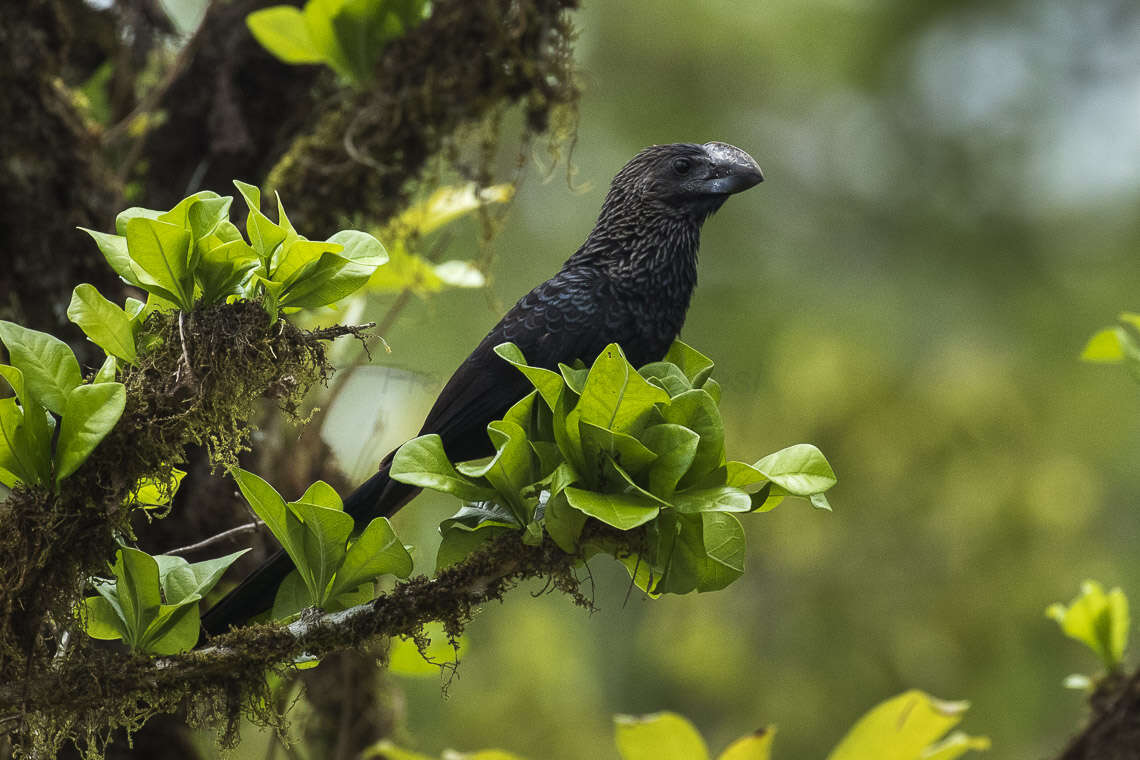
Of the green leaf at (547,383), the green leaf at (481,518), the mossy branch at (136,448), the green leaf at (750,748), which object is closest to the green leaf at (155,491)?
the mossy branch at (136,448)

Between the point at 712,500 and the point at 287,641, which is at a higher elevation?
the point at 712,500

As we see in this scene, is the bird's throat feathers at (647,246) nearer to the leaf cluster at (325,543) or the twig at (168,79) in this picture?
the leaf cluster at (325,543)

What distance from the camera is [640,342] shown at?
2.17m

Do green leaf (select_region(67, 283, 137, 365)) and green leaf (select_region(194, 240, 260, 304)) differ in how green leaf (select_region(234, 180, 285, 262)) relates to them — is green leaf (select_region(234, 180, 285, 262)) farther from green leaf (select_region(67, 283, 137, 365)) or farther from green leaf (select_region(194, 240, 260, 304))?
green leaf (select_region(67, 283, 137, 365))

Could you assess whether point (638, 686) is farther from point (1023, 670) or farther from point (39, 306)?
point (39, 306)

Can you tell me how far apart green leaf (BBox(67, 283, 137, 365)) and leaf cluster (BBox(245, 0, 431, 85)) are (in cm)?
129

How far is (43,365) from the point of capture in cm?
148

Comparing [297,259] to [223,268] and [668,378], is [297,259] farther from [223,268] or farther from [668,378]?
[668,378]

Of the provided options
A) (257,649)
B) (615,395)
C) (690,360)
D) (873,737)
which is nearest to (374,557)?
(257,649)

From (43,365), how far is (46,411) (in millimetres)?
71

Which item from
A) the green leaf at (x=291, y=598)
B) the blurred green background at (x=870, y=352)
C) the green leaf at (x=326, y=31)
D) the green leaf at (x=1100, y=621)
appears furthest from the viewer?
the blurred green background at (x=870, y=352)

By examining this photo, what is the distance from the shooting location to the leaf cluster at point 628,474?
56.9 inches

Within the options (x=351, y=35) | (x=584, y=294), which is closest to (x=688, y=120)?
(x=351, y=35)

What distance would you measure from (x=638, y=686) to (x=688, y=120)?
3767 millimetres
